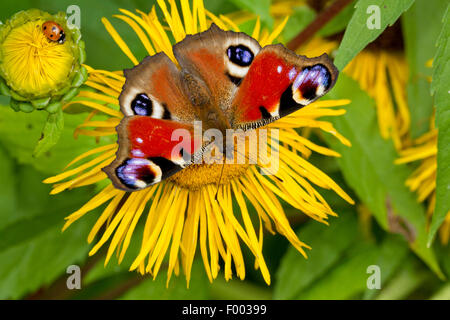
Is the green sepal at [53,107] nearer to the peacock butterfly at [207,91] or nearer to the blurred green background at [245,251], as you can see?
the peacock butterfly at [207,91]

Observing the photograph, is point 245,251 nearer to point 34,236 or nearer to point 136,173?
point 34,236

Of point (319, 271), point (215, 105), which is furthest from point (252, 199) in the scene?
point (319, 271)

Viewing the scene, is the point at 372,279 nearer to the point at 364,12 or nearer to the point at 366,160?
the point at 366,160

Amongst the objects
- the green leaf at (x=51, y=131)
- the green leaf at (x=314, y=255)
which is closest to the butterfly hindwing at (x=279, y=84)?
the green leaf at (x=51, y=131)

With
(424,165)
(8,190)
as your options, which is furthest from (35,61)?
(424,165)

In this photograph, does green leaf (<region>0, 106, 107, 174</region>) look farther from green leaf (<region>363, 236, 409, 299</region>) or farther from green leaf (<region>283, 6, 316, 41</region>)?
green leaf (<region>363, 236, 409, 299</region>)
